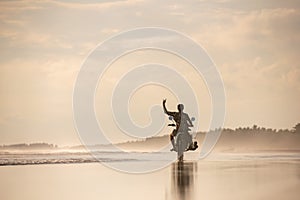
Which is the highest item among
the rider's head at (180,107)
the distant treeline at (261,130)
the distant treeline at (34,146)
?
the rider's head at (180,107)

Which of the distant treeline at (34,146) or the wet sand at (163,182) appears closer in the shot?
the wet sand at (163,182)

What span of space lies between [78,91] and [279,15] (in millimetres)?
880

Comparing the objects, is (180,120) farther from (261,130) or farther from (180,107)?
(261,130)

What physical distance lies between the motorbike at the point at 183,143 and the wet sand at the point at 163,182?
0.05 metres

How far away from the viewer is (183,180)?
7.41ft

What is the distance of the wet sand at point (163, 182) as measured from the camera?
2215 millimetres

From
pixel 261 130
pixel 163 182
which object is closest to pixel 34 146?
pixel 163 182

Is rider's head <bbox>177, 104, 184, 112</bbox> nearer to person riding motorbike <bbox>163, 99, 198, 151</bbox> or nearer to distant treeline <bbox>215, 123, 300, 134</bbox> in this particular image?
person riding motorbike <bbox>163, 99, 198, 151</bbox>

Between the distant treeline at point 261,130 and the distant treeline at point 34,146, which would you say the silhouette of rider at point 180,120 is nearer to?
the distant treeline at point 261,130

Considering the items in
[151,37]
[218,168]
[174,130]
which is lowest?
[218,168]

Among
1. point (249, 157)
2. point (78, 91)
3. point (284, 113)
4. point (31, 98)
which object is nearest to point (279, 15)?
point (284, 113)

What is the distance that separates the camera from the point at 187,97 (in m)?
2.30

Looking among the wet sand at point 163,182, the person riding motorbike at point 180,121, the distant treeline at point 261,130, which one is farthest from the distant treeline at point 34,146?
the distant treeline at point 261,130

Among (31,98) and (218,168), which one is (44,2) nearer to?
(31,98)
